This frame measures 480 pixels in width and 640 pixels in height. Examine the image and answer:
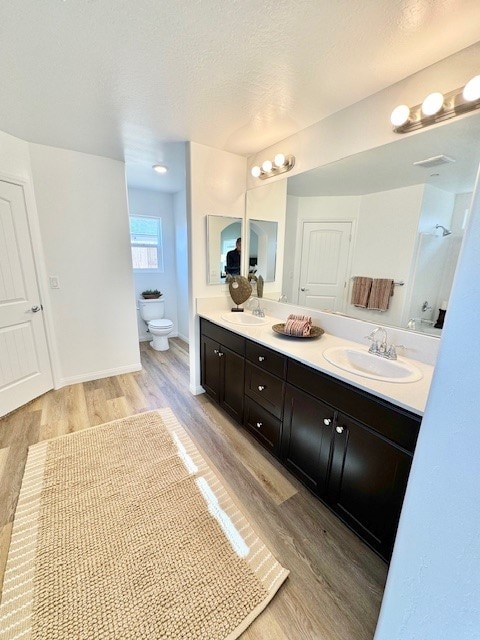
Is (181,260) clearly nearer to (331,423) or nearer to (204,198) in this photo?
(204,198)

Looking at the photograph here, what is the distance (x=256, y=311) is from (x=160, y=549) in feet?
5.97

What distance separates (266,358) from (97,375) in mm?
2327

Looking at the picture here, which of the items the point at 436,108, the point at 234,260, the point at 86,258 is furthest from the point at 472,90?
the point at 86,258

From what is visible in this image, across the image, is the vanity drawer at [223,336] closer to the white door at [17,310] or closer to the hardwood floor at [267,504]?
the hardwood floor at [267,504]

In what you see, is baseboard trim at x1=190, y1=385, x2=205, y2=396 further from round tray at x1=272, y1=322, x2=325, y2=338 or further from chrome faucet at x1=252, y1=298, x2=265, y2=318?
round tray at x1=272, y1=322, x2=325, y2=338

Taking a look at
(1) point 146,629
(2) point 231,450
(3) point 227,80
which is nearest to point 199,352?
(2) point 231,450

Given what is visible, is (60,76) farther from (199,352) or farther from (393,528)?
(393,528)

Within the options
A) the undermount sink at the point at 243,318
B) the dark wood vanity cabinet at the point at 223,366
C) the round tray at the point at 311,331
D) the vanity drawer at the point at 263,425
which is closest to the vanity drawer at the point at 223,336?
the dark wood vanity cabinet at the point at 223,366

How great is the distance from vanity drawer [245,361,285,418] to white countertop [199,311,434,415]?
232mm

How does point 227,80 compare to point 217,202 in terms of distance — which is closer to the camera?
point 227,80

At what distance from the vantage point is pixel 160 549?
129 centimetres

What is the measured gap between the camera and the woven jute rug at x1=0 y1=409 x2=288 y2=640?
1.04m

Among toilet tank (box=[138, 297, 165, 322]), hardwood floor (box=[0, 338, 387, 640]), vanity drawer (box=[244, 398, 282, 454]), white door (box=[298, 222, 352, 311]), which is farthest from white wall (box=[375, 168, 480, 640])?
toilet tank (box=[138, 297, 165, 322])

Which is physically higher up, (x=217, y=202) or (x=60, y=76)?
(x=60, y=76)
